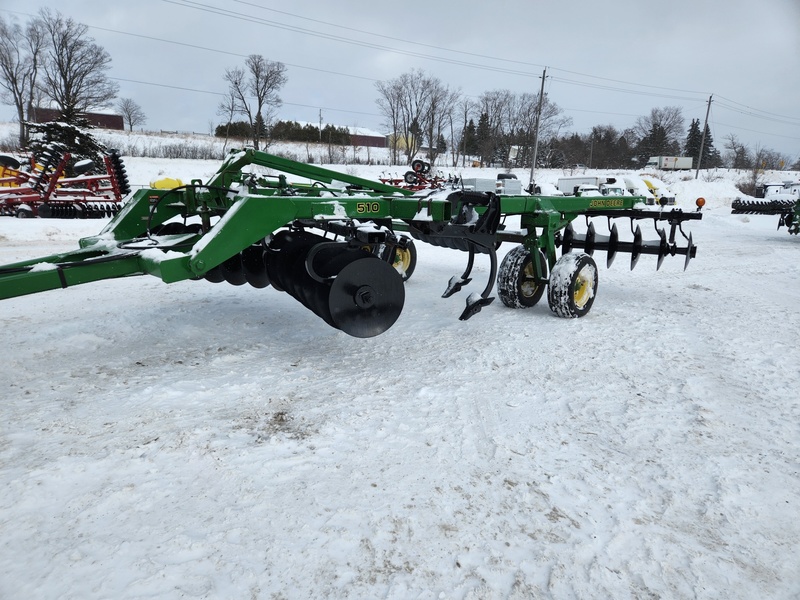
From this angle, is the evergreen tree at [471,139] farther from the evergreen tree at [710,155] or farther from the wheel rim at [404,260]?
the wheel rim at [404,260]

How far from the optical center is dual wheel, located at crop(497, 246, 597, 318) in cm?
511

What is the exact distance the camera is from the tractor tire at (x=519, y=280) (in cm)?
545

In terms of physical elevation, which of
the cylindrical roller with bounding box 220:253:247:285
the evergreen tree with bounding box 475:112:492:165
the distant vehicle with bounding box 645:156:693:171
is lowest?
the cylindrical roller with bounding box 220:253:247:285

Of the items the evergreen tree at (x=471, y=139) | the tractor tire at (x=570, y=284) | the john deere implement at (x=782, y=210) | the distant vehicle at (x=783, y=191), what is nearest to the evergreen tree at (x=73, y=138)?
the tractor tire at (x=570, y=284)

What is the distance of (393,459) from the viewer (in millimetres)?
2605

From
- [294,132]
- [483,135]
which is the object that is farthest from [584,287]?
[483,135]

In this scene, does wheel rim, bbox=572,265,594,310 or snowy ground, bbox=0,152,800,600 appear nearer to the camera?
snowy ground, bbox=0,152,800,600

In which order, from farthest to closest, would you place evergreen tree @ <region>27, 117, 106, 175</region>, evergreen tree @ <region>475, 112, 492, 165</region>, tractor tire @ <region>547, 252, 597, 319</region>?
1. evergreen tree @ <region>475, 112, 492, 165</region>
2. evergreen tree @ <region>27, 117, 106, 175</region>
3. tractor tire @ <region>547, 252, 597, 319</region>

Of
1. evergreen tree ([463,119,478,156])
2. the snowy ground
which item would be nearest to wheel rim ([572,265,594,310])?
the snowy ground

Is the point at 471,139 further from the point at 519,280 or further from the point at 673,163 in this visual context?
the point at 519,280

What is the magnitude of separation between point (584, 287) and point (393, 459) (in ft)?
11.6

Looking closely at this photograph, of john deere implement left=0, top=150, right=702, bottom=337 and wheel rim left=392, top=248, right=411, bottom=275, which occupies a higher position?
john deere implement left=0, top=150, right=702, bottom=337

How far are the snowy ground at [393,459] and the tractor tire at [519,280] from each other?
690 millimetres

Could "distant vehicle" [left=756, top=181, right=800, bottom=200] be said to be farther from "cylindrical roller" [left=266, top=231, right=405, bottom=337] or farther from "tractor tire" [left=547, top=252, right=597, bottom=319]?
"cylindrical roller" [left=266, top=231, right=405, bottom=337]
